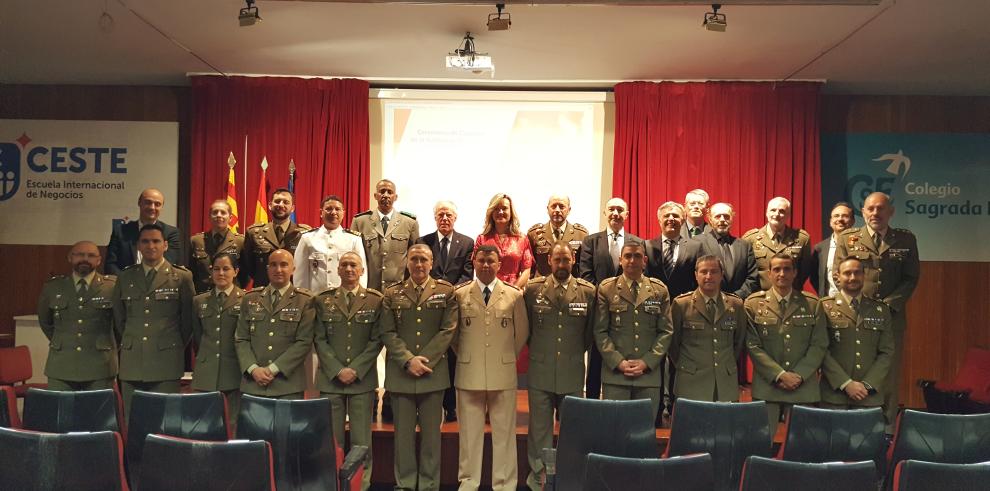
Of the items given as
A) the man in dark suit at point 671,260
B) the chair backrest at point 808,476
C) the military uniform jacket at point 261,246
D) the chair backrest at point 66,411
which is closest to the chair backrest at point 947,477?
the chair backrest at point 808,476

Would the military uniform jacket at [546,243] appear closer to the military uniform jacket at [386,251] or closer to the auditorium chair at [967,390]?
the military uniform jacket at [386,251]

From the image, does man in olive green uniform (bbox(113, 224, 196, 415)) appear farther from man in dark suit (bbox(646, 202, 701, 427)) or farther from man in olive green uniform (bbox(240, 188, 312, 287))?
man in dark suit (bbox(646, 202, 701, 427))

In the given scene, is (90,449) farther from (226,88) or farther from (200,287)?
(226,88)

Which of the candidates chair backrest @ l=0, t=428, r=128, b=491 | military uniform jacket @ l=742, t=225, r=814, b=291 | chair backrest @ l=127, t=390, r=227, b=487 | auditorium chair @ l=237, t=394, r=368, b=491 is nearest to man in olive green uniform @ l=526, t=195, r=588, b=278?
military uniform jacket @ l=742, t=225, r=814, b=291

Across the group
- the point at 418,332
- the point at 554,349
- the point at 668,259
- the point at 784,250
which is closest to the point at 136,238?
the point at 418,332

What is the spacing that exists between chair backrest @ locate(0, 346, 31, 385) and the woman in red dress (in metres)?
3.65

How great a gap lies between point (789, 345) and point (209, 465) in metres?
3.51

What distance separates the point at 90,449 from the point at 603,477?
171 centimetres

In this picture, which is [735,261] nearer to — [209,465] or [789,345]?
[789,345]

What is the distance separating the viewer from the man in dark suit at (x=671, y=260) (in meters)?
5.80

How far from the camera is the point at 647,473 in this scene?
8.92 ft

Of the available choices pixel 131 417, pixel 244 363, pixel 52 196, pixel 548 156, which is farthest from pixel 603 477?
pixel 52 196

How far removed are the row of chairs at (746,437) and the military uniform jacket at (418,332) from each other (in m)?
1.35

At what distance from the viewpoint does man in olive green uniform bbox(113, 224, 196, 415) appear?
16.7 ft
